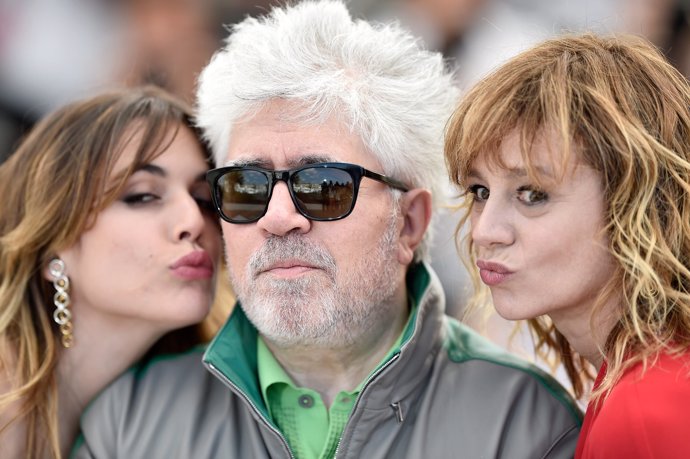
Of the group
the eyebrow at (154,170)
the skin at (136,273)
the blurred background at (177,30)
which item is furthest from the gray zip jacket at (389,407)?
the blurred background at (177,30)

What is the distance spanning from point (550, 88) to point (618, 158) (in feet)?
0.74

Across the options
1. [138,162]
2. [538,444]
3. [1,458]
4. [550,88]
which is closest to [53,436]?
[1,458]

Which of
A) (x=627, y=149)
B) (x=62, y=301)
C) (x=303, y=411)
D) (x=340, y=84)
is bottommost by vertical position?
(x=303, y=411)

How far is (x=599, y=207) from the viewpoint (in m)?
2.00

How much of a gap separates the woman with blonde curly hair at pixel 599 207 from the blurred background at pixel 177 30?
2259 mm

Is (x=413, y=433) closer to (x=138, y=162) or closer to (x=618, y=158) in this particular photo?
(x=618, y=158)

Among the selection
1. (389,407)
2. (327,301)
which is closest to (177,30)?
Result: (327,301)

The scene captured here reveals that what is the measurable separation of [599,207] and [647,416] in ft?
1.58

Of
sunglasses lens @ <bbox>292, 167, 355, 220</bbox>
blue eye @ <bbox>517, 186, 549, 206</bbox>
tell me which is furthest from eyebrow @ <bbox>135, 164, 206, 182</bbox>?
blue eye @ <bbox>517, 186, 549, 206</bbox>

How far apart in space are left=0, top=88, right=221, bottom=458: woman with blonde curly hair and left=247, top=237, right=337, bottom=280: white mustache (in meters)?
0.35

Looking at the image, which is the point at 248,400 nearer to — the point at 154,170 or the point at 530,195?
the point at 154,170

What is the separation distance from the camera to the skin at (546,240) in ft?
6.55

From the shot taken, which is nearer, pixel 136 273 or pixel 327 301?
pixel 327 301

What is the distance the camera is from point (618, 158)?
6.41 ft
